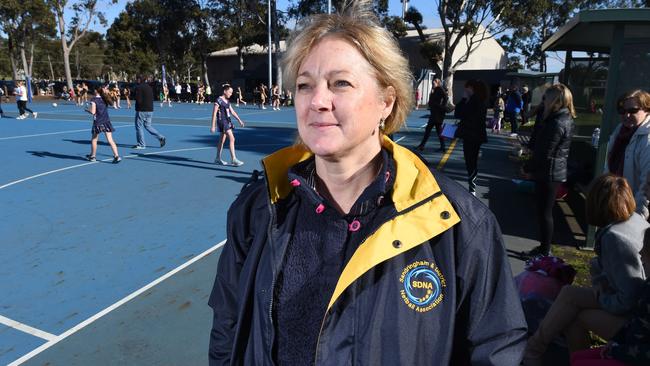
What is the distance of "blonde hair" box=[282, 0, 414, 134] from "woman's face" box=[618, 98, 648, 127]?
3.82 meters

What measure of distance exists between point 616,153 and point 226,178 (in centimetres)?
716

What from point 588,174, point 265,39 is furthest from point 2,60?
point 588,174

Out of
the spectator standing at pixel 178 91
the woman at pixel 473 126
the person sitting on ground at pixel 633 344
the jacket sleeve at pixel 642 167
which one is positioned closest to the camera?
the person sitting on ground at pixel 633 344

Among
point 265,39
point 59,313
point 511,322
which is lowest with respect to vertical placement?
point 59,313

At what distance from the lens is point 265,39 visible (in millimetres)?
51656

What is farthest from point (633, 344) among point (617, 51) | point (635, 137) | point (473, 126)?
point (473, 126)

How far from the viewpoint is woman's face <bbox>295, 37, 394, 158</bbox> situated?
1632 mm

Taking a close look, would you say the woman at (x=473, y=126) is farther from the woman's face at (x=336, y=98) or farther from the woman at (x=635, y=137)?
the woman's face at (x=336, y=98)

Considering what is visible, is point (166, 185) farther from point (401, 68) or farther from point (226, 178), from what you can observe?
point (401, 68)

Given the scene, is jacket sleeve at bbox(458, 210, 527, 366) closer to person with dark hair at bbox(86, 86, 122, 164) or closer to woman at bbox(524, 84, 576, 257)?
woman at bbox(524, 84, 576, 257)

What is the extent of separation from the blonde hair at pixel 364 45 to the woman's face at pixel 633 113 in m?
3.82

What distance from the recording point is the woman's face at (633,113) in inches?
180

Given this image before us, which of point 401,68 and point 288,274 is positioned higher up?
point 401,68

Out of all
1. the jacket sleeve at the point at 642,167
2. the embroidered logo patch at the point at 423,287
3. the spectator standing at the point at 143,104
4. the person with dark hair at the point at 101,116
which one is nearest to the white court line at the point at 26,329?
the embroidered logo patch at the point at 423,287
